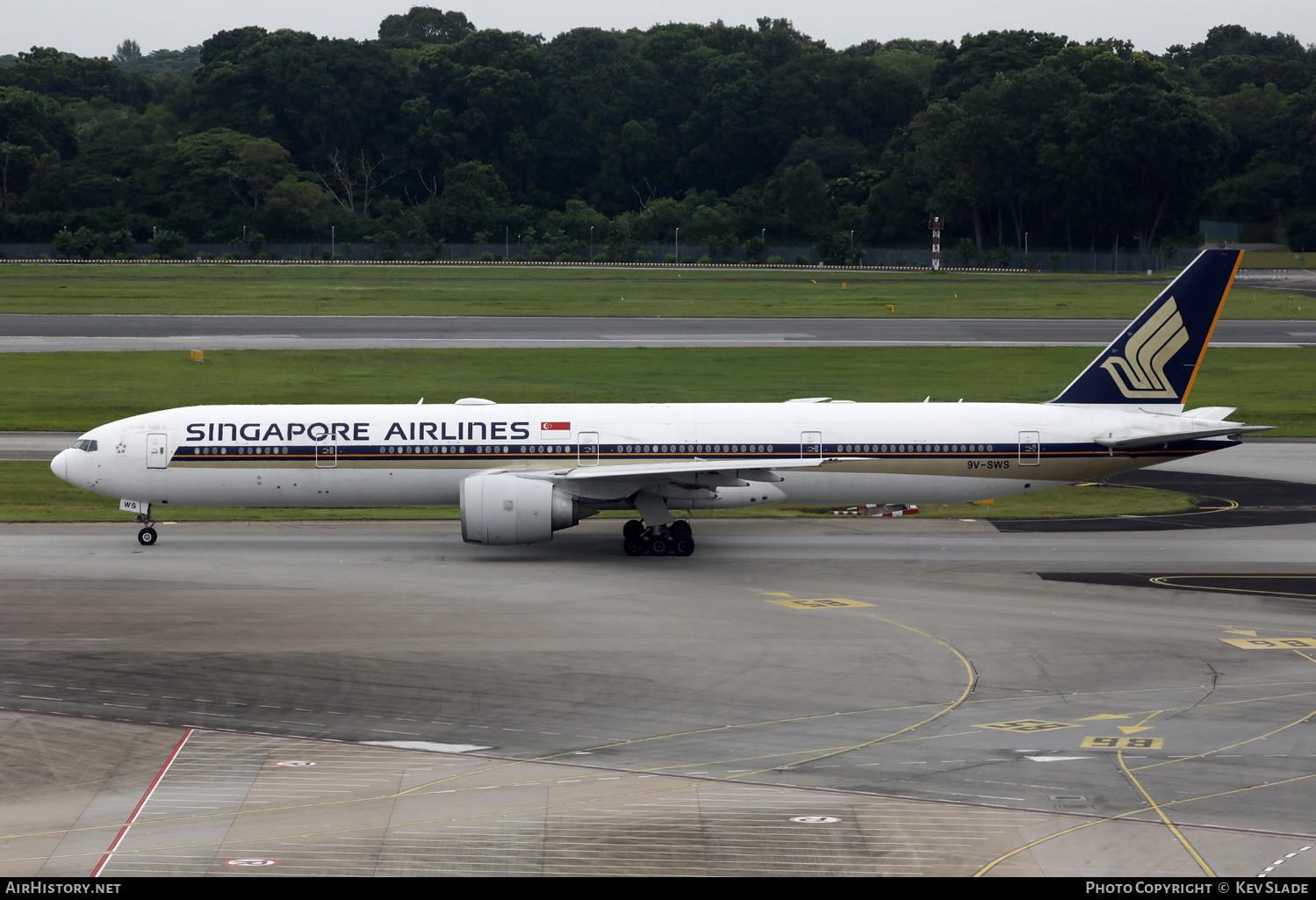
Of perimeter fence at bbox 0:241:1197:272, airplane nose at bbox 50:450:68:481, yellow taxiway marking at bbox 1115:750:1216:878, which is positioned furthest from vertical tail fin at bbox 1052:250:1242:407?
perimeter fence at bbox 0:241:1197:272

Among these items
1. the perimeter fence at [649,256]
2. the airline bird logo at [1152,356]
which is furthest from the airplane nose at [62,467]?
the perimeter fence at [649,256]

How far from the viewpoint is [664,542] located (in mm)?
36875

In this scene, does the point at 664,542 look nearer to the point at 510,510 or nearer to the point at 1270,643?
the point at 510,510

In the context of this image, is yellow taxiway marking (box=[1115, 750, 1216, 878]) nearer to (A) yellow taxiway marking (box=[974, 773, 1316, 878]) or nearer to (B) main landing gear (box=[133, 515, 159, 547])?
(A) yellow taxiway marking (box=[974, 773, 1316, 878])

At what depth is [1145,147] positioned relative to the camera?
155625 mm

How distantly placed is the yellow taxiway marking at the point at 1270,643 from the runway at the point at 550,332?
51.8 meters

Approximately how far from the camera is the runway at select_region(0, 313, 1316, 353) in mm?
79312

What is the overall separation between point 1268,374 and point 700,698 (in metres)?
58.1

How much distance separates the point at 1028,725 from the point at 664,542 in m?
16.0

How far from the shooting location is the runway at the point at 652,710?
1714 centimetres

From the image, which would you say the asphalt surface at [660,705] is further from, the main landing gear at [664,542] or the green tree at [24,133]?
the green tree at [24,133]

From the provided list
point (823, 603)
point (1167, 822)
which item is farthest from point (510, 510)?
point (1167, 822)
